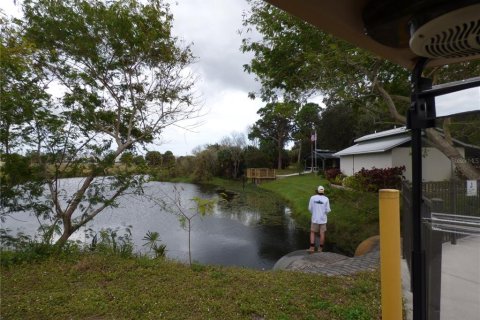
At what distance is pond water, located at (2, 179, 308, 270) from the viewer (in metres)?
8.09

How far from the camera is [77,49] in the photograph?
714 centimetres

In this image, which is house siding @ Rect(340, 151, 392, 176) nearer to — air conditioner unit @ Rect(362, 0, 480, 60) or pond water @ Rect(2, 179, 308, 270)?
pond water @ Rect(2, 179, 308, 270)

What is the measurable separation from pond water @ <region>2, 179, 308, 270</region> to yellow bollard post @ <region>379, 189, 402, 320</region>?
5.49 m

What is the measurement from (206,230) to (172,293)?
333 inches

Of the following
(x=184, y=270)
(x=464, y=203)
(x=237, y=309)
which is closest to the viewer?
(x=464, y=203)

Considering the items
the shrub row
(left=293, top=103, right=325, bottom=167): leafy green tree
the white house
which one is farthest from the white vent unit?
(left=293, top=103, right=325, bottom=167): leafy green tree

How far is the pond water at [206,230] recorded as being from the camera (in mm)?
8094

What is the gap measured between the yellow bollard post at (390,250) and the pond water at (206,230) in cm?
549

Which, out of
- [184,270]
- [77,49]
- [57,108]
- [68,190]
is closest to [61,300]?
[184,270]

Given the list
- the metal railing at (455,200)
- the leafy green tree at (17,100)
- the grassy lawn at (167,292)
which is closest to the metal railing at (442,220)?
the metal railing at (455,200)

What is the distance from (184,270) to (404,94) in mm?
8937

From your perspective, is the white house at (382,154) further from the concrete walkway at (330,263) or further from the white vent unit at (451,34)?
the white vent unit at (451,34)

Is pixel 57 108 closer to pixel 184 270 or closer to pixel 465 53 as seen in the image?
pixel 184 270

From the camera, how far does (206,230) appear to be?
12.5m
